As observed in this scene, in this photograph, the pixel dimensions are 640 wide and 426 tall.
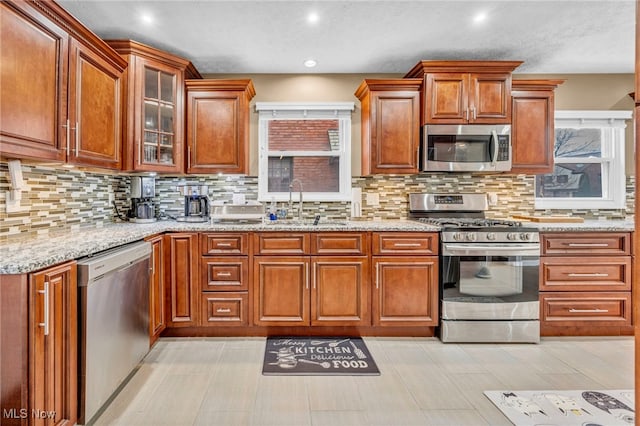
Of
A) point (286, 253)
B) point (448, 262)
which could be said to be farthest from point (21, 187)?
point (448, 262)

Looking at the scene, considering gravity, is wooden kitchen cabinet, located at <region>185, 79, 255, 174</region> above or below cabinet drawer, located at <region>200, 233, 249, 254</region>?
above

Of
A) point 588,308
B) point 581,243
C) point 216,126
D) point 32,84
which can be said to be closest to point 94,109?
point 32,84

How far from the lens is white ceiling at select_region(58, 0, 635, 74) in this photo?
246 centimetres

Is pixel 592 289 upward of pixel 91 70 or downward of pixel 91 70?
downward

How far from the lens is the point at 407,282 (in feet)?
9.48

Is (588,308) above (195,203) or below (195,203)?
below

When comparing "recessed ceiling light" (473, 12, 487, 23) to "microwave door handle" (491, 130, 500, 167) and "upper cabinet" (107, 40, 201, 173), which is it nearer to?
"microwave door handle" (491, 130, 500, 167)

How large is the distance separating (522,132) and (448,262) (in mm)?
1484

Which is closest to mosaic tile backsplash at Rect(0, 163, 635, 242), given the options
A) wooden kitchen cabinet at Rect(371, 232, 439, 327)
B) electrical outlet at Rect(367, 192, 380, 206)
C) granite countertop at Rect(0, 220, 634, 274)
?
electrical outlet at Rect(367, 192, 380, 206)

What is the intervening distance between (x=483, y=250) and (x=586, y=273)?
3.02 ft

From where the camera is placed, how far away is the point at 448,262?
2850 millimetres

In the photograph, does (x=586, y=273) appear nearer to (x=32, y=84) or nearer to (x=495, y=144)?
(x=495, y=144)

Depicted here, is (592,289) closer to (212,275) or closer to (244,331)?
(244,331)

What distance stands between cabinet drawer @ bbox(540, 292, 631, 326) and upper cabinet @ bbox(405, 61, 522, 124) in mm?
1576
